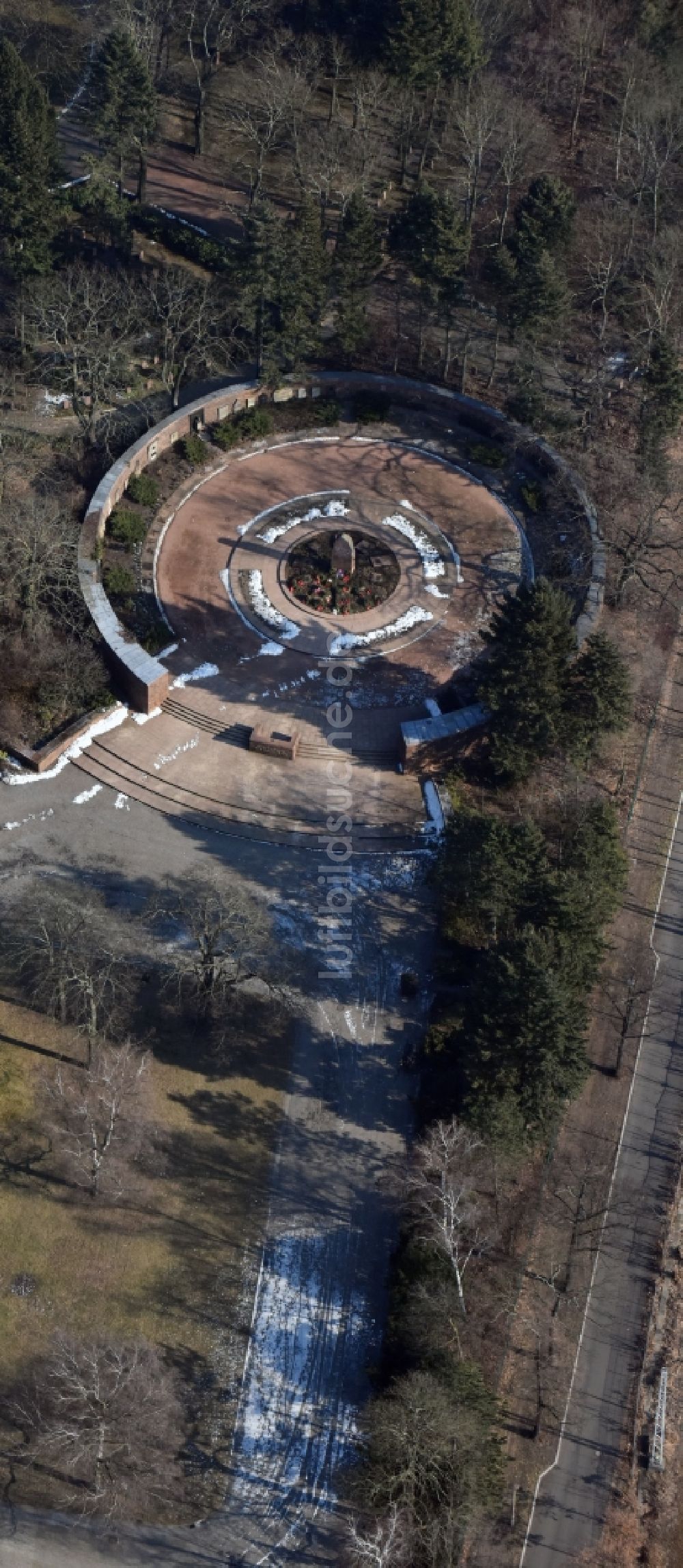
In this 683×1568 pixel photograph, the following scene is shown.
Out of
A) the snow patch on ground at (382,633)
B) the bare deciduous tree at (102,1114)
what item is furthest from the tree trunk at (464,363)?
the bare deciduous tree at (102,1114)

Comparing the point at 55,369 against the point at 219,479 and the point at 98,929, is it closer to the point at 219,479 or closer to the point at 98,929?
the point at 219,479

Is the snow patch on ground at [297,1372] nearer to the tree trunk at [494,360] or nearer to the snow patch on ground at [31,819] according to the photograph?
the snow patch on ground at [31,819]

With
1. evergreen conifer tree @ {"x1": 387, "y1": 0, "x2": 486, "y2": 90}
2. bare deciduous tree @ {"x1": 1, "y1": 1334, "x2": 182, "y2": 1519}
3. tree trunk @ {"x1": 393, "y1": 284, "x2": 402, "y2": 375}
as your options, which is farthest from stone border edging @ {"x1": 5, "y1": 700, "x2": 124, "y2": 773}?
evergreen conifer tree @ {"x1": 387, "y1": 0, "x2": 486, "y2": 90}

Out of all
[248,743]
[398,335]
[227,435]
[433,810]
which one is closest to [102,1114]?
[248,743]

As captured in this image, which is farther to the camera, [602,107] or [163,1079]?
[602,107]

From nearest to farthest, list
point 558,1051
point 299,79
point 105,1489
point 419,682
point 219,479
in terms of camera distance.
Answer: point 105,1489 → point 558,1051 → point 419,682 → point 219,479 → point 299,79

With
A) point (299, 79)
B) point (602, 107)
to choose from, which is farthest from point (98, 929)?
point (602, 107)
